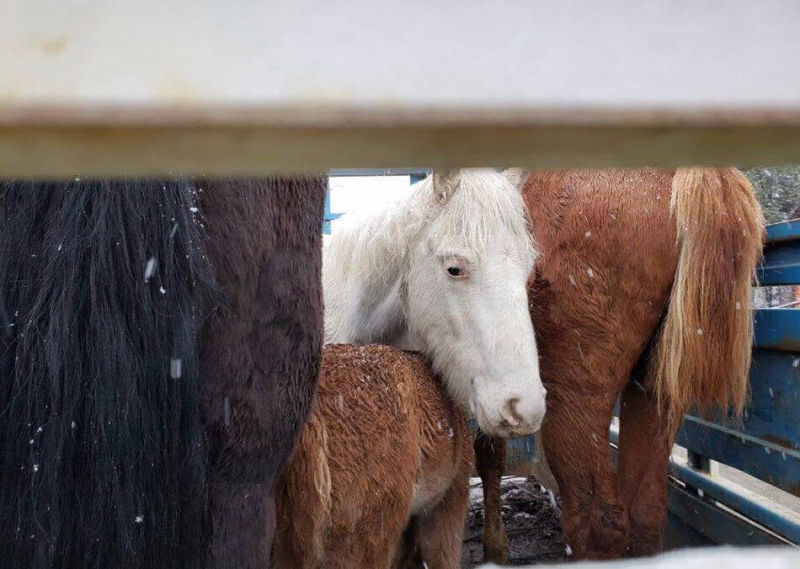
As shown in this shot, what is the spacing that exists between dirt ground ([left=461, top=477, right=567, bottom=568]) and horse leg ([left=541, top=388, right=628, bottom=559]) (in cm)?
56

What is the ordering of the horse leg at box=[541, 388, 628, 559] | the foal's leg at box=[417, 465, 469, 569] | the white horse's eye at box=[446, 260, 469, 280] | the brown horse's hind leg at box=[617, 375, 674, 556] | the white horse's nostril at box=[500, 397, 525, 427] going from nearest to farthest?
the white horse's nostril at box=[500, 397, 525, 427]
the white horse's eye at box=[446, 260, 469, 280]
the foal's leg at box=[417, 465, 469, 569]
the horse leg at box=[541, 388, 628, 559]
the brown horse's hind leg at box=[617, 375, 674, 556]

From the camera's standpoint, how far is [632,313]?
2.13m

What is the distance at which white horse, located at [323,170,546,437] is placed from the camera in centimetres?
175

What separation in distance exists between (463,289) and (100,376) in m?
1.14

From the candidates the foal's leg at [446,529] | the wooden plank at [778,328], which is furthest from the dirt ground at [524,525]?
the wooden plank at [778,328]

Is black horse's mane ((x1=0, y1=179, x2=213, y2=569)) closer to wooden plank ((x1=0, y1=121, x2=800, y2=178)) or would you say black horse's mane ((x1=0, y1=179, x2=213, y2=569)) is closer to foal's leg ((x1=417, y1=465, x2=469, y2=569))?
wooden plank ((x1=0, y1=121, x2=800, y2=178))

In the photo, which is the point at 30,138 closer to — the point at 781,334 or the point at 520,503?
the point at 781,334

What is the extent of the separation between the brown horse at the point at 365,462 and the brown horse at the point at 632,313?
0.44 metres

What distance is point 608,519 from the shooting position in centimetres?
211

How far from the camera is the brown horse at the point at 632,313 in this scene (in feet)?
6.66

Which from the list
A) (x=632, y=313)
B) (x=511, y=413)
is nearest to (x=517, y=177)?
(x=632, y=313)

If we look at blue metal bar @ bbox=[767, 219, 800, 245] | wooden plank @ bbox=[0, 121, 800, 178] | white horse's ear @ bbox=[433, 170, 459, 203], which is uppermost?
white horse's ear @ bbox=[433, 170, 459, 203]

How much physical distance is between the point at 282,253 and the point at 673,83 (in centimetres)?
96

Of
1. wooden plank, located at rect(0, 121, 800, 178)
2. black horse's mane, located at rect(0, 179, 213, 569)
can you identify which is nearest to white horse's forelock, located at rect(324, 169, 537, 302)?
black horse's mane, located at rect(0, 179, 213, 569)
